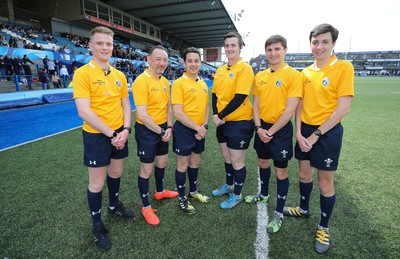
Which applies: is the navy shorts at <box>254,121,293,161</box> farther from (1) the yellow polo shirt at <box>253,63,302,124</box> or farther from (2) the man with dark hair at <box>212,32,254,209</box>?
(2) the man with dark hair at <box>212,32,254,209</box>

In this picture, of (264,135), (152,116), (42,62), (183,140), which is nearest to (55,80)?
(42,62)

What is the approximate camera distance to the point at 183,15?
3020 centimetres

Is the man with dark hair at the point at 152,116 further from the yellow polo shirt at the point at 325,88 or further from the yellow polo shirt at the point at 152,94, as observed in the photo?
the yellow polo shirt at the point at 325,88

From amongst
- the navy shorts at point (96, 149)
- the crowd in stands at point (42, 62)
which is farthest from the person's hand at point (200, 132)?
the crowd in stands at point (42, 62)

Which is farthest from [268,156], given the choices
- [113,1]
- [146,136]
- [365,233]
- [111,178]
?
[113,1]

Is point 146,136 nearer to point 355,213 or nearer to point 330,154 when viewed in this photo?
point 330,154

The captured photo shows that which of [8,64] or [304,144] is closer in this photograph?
[304,144]

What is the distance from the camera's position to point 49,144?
19.0 ft

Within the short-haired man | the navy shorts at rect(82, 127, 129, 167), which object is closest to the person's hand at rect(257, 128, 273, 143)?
the short-haired man

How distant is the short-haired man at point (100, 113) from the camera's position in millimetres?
2268

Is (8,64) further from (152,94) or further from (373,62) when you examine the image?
(373,62)

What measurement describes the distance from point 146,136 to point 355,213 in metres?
3.06

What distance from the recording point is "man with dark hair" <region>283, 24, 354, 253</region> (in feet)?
7.44

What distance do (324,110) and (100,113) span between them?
245cm
